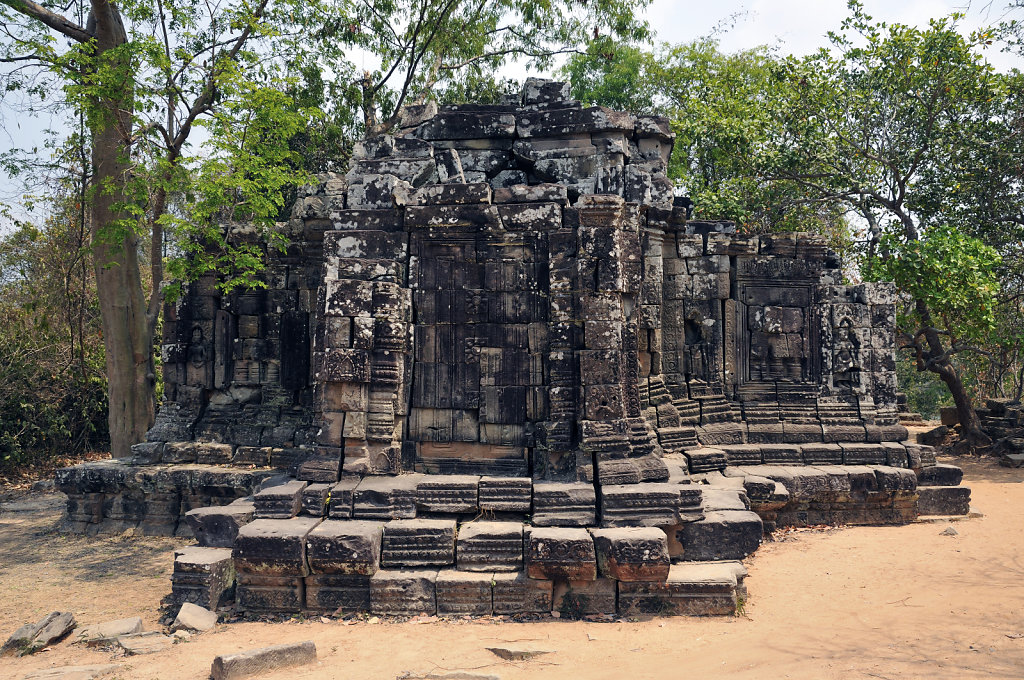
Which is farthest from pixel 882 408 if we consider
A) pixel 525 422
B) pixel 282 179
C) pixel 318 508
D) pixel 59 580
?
pixel 59 580

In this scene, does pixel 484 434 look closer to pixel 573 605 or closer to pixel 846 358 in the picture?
pixel 573 605

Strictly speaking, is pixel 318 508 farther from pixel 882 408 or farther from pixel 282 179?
pixel 882 408

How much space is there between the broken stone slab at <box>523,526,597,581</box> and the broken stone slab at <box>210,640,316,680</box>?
1.97 metres

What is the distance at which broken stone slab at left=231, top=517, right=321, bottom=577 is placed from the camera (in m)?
6.40

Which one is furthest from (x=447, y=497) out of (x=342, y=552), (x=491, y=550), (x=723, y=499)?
(x=723, y=499)

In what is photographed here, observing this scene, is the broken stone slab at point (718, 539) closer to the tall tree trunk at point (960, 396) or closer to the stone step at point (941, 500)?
the stone step at point (941, 500)

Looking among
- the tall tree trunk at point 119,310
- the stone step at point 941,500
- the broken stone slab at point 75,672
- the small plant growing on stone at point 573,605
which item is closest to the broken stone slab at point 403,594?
the small plant growing on stone at point 573,605

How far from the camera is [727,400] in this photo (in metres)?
10.9

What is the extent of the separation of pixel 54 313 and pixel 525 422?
45.8ft

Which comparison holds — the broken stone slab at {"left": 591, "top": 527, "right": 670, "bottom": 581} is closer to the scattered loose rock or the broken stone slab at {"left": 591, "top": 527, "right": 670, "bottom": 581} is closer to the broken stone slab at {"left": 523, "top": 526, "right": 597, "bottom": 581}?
→ the broken stone slab at {"left": 523, "top": 526, "right": 597, "bottom": 581}

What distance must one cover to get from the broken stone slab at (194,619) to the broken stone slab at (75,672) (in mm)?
677

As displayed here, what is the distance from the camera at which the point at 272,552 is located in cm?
641

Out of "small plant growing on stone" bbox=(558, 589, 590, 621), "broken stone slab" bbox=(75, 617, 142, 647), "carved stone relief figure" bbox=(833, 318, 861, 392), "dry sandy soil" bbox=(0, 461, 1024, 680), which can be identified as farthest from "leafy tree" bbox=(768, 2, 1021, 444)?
"broken stone slab" bbox=(75, 617, 142, 647)

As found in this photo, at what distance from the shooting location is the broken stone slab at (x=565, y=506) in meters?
6.71
